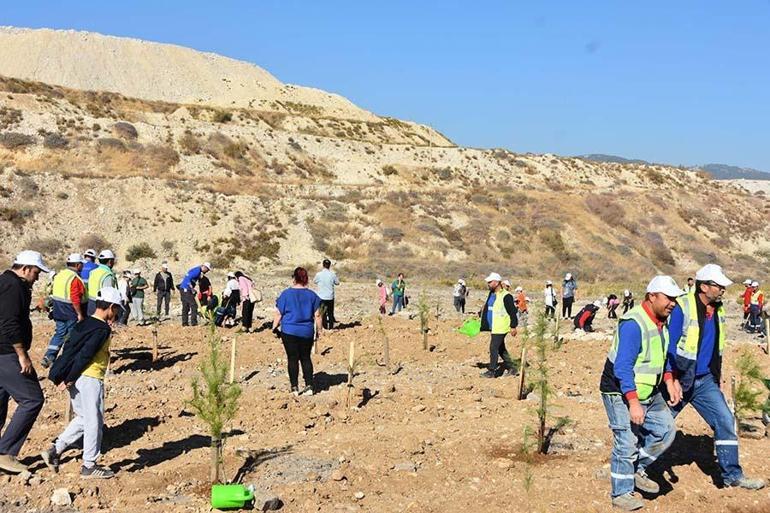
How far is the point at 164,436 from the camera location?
805cm

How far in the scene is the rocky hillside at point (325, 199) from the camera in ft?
119

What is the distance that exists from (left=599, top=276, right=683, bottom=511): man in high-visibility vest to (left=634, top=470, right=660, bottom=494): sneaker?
18mm

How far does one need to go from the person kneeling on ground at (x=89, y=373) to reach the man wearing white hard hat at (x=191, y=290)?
871cm

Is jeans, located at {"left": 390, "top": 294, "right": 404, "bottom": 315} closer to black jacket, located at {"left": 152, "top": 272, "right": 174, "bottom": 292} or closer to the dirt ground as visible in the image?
black jacket, located at {"left": 152, "top": 272, "right": 174, "bottom": 292}

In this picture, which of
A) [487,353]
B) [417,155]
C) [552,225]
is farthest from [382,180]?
[487,353]

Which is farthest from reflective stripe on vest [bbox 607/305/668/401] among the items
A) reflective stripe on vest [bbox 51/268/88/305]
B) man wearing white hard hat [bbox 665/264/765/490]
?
reflective stripe on vest [bbox 51/268/88/305]

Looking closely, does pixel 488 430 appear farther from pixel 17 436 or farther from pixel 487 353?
pixel 487 353

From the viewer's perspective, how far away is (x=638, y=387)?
5.53m

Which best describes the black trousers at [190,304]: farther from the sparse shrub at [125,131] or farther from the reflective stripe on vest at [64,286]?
the sparse shrub at [125,131]

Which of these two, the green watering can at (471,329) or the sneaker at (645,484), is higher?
the green watering can at (471,329)

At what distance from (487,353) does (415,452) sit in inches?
249

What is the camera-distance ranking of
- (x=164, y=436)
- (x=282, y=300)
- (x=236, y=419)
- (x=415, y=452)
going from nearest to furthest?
(x=415, y=452) → (x=164, y=436) → (x=236, y=419) → (x=282, y=300)

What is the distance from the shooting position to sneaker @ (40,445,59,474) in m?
6.59

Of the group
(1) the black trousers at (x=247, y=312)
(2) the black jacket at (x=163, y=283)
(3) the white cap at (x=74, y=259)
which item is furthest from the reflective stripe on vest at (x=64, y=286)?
(2) the black jacket at (x=163, y=283)
